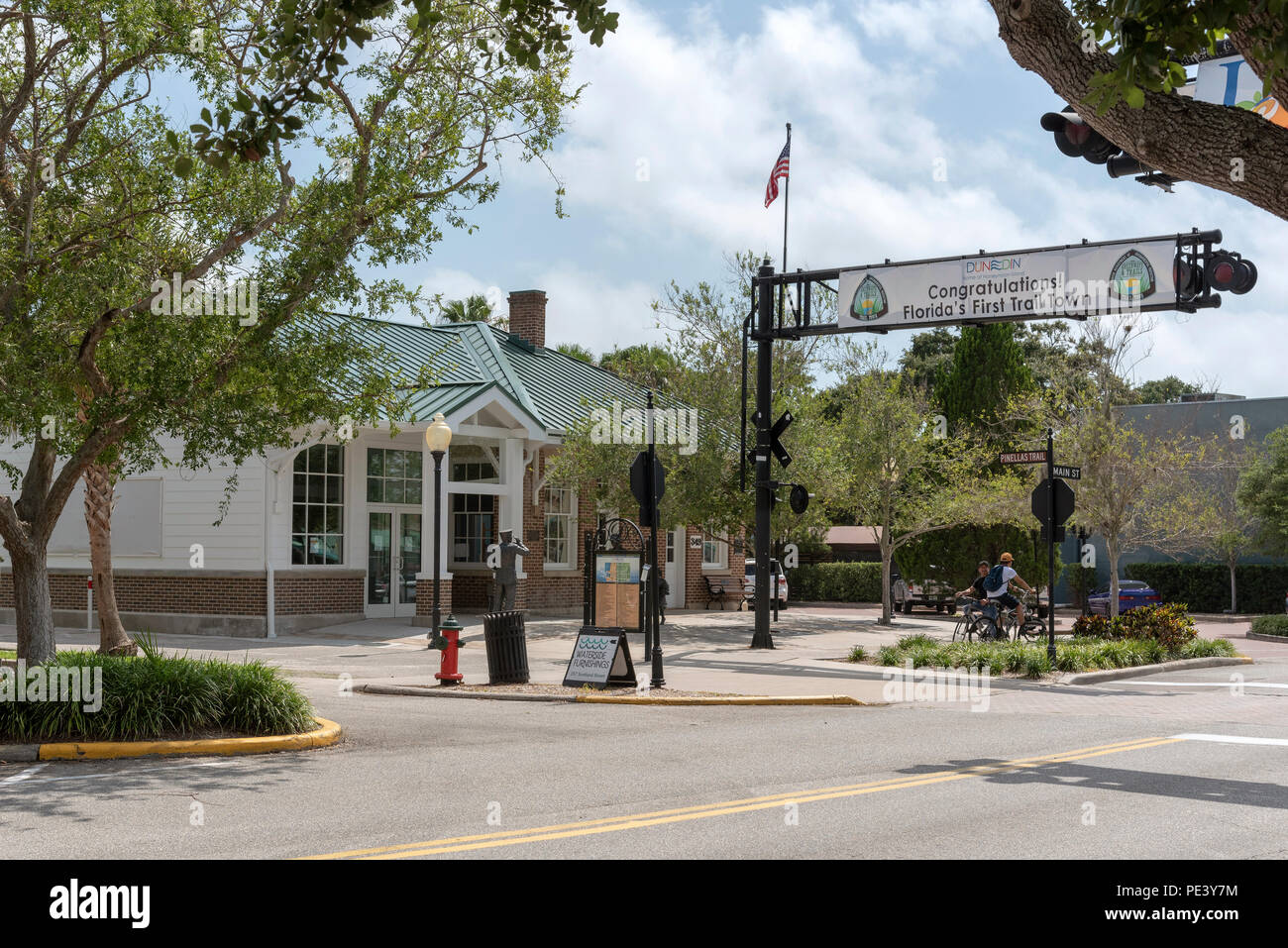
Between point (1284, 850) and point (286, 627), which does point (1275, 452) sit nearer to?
point (286, 627)

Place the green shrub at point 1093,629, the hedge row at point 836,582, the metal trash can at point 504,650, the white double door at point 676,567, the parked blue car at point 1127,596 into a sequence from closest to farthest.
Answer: the metal trash can at point 504,650 < the green shrub at point 1093,629 < the white double door at point 676,567 < the parked blue car at point 1127,596 < the hedge row at point 836,582

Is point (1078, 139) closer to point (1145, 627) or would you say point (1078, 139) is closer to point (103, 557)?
point (103, 557)

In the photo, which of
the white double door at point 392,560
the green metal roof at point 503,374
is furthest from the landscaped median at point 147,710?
the white double door at point 392,560

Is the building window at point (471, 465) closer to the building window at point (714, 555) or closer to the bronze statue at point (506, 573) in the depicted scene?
the bronze statue at point (506, 573)

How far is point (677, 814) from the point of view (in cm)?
806

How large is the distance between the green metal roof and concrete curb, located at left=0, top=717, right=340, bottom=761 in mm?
12890

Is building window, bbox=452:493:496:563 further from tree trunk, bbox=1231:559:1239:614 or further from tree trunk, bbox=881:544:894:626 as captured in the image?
A: tree trunk, bbox=1231:559:1239:614

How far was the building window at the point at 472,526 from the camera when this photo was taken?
2800cm

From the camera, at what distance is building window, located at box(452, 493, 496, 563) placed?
91.9ft

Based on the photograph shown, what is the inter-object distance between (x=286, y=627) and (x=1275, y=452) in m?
28.7

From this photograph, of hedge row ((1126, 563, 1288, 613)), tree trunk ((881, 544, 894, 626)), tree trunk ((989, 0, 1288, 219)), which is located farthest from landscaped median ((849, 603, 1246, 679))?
hedge row ((1126, 563, 1288, 613))

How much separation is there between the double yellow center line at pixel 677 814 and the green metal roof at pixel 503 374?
50.1 feet

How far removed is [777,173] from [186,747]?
577 inches

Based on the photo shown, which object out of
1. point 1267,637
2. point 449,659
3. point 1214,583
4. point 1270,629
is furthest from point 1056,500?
A: point 1214,583
